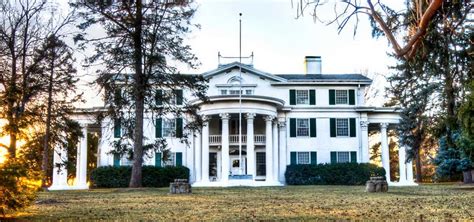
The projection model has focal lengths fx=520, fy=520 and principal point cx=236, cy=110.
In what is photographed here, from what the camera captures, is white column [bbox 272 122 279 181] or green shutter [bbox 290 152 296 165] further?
green shutter [bbox 290 152 296 165]

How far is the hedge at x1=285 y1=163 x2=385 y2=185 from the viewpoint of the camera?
37312 mm

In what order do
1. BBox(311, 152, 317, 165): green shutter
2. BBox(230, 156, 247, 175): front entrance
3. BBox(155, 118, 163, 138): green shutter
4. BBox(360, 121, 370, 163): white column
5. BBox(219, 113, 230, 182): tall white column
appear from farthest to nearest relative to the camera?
→ BBox(311, 152, 317, 165): green shutter < BBox(360, 121, 370, 163): white column < BBox(155, 118, 163, 138): green shutter < BBox(230, 156, 247, 175): front entrance < BBox(219, 113, 230, 182): tall white column

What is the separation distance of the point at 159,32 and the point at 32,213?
53.0ft

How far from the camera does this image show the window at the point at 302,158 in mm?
39688

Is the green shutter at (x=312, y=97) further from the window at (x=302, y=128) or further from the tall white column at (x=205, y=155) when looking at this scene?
the tall white column at (x=205, y=155)

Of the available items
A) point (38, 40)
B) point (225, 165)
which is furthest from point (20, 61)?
point (225, 165)

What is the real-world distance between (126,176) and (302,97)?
14572mm

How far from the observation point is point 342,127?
1574 inches

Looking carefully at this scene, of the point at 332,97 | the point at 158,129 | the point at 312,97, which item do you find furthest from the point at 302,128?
the point at 158,129

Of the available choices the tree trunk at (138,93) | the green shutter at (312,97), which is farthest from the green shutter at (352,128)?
the tree trunk at (138,93)

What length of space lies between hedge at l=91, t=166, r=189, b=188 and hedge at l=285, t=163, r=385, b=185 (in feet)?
27.5

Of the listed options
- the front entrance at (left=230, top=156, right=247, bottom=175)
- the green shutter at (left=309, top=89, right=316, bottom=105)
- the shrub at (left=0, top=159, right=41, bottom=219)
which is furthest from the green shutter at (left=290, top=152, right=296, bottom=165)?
the shrub at (left=0, top=159, right=41, bottom=219)

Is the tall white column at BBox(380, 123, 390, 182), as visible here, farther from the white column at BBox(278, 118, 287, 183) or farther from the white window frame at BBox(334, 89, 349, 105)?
the white column at BBox(278, 118, 287, 183)

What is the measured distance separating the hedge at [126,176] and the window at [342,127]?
12.3 m
